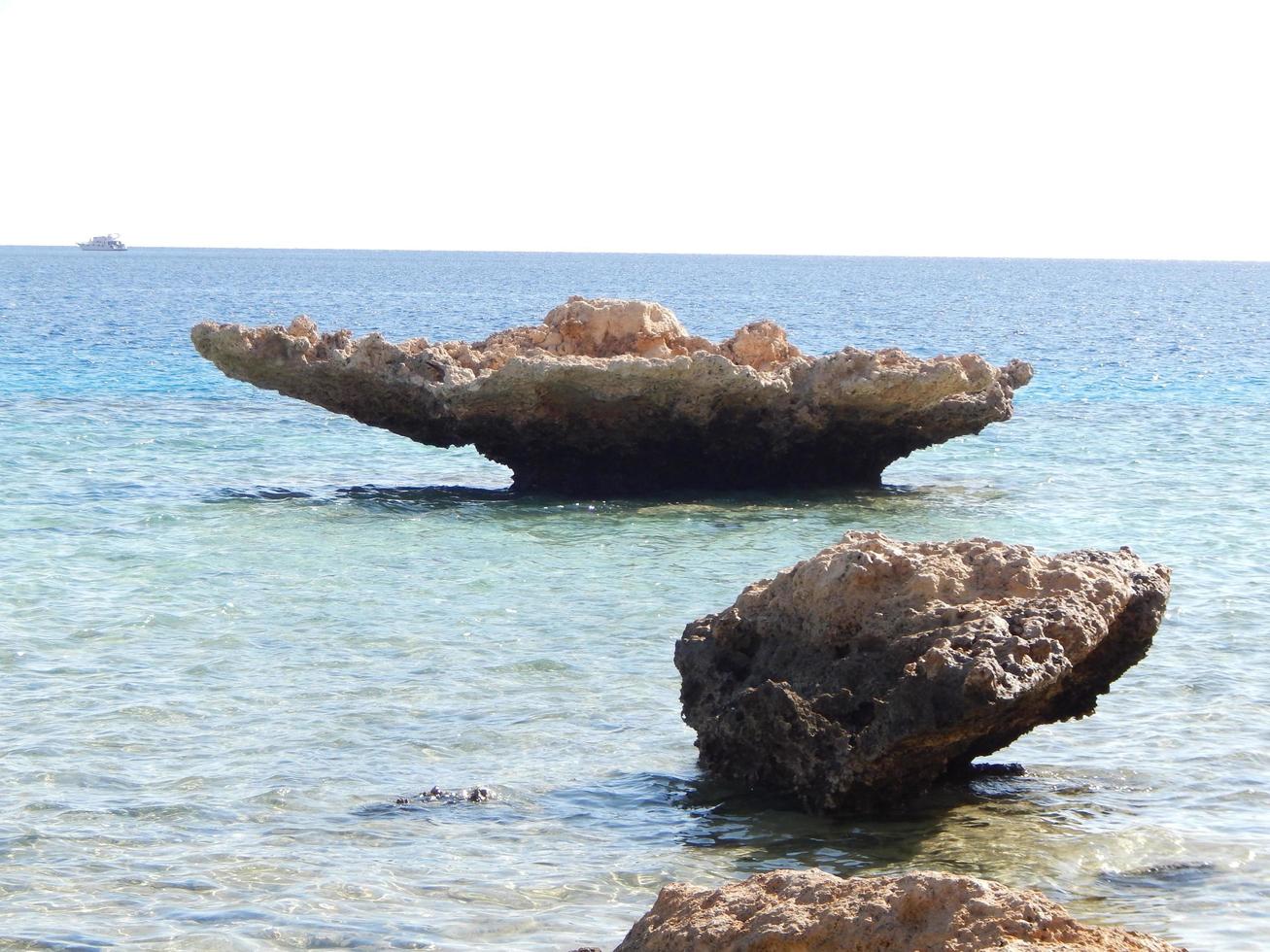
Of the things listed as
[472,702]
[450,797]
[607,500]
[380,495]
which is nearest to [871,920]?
[450,797]

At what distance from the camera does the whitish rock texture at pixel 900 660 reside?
293 inches

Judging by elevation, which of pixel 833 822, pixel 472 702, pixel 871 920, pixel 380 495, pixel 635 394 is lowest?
pixel 380 495

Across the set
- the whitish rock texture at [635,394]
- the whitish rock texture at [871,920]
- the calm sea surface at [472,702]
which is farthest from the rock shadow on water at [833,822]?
the whitish rock texture at [635,394]

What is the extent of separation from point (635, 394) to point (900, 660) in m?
9.76

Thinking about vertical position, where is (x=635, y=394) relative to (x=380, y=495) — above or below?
above

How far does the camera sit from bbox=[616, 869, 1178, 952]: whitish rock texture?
459cm

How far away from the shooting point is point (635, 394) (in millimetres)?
17188

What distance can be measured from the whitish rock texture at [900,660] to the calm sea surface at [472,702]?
302 millimetres

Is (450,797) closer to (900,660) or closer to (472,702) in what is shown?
(472,702)

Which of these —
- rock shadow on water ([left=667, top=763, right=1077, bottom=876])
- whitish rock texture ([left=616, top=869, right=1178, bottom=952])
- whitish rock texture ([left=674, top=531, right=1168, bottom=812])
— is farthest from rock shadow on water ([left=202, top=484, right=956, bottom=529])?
whitish rock texture ([left=616, top=869, right=1178, bottom=952])

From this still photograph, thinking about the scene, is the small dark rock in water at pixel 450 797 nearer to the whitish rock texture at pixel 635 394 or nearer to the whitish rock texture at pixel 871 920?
the whitish rock texture at pixel 871 920

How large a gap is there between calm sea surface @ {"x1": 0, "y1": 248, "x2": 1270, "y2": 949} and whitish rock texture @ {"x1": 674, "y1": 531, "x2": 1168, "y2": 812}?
302mm

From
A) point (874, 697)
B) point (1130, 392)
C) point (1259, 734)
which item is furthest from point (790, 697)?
point (1130, 392)

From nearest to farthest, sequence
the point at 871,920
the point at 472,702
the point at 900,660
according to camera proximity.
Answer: the point at 871,920, the point at 900,660, the point at 472,702
